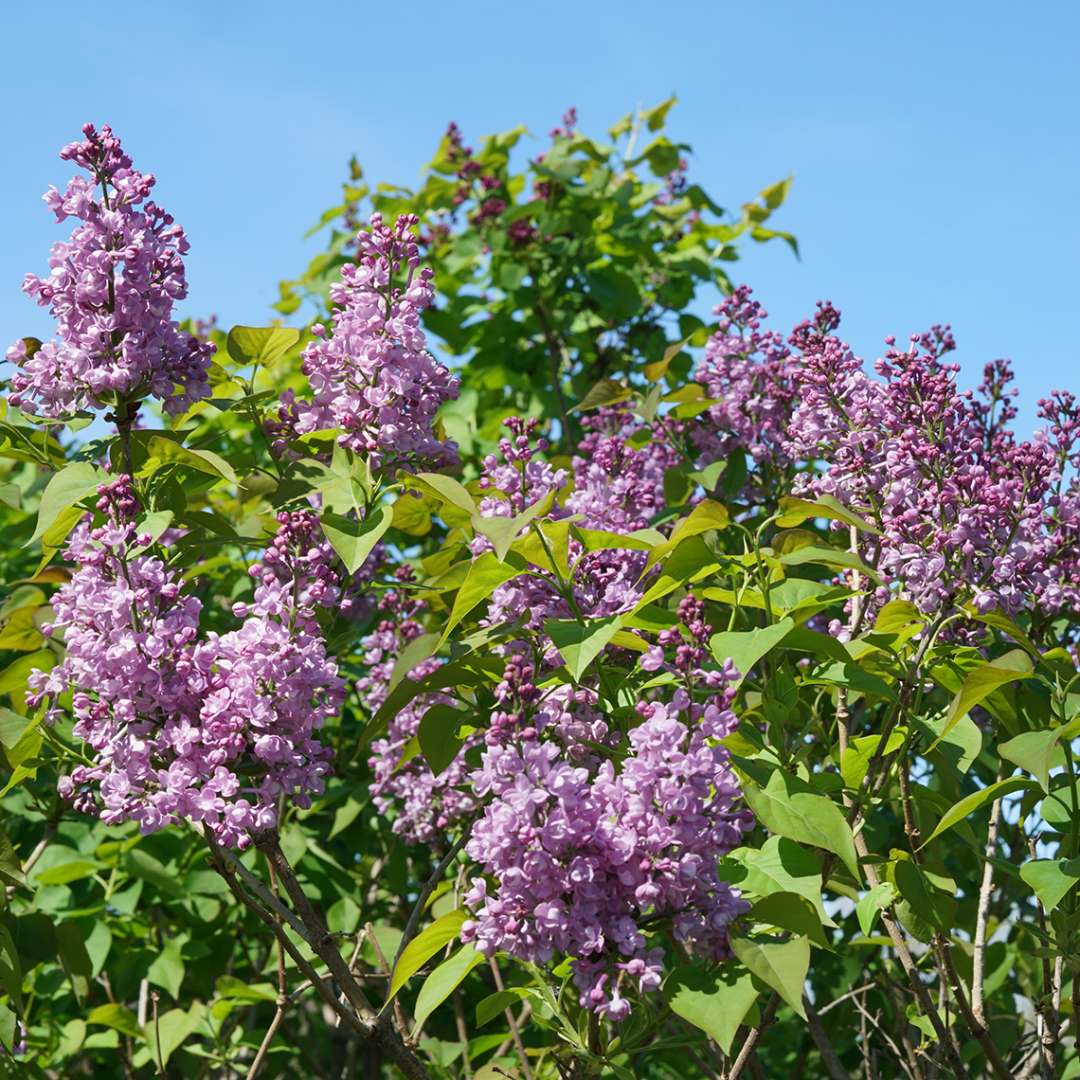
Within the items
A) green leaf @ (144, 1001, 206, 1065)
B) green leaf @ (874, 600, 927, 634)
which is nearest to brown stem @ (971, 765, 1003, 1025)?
green leaf @ (874, 600, 927, 634)

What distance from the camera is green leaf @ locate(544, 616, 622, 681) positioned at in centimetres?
200

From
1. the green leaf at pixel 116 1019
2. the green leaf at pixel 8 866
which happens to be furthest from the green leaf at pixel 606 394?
the green leaf at pixel 116 1019

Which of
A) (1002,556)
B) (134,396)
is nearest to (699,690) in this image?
(1002,556)

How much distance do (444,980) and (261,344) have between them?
1.36m

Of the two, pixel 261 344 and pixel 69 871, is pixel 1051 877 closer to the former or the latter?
pixel 261 344

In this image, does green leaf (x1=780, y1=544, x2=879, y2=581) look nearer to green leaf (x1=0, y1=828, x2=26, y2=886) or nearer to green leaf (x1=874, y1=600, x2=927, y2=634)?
green leaf (x1=874, y1=600, x2=927, y2=634)

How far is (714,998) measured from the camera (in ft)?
6.25

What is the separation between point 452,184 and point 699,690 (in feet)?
13.7

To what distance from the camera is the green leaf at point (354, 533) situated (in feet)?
7.32

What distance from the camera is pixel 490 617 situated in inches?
98.9

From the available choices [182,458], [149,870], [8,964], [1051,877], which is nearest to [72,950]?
[8,964]

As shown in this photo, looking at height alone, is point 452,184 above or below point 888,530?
above

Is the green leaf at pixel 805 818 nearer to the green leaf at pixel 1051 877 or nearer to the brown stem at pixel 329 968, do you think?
the green leaf at pixel 1051 877

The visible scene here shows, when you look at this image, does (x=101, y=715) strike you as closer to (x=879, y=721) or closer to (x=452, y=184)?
(x=879, y=721)
